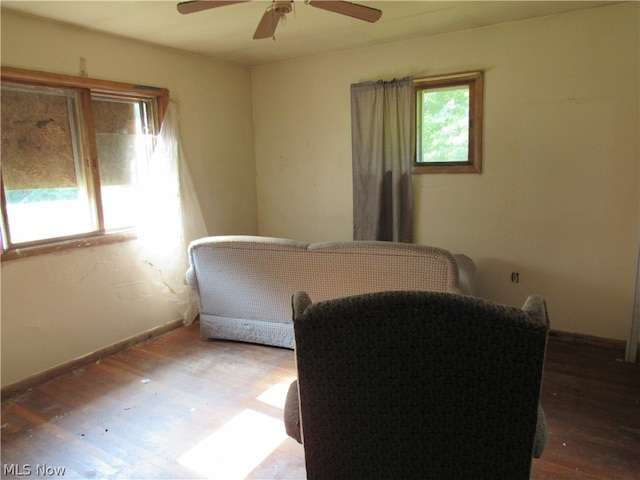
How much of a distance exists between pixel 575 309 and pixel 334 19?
271 cm

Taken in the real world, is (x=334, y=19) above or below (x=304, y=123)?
above

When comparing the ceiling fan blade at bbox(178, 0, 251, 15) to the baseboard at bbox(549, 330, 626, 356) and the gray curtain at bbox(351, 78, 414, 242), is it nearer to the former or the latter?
the gray curtain at bbox(351, 78, 414, 242)

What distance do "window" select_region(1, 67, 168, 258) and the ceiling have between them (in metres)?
0.41

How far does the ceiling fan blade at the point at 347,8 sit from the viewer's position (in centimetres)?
213

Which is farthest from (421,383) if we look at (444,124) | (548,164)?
(444,124)

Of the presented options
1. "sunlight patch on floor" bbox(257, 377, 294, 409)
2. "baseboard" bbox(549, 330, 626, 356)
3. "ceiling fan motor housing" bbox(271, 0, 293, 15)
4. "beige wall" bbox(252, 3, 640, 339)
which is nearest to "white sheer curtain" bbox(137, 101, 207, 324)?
"sunlight patch on floor" bbox(257, 377, 294, 409)

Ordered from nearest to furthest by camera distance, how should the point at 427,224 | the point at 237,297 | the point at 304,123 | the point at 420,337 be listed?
the point at 420,337 < the point at 237,297 < the point at 427,224 < the point at 304,123

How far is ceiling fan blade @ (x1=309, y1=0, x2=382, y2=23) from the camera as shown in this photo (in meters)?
2.13

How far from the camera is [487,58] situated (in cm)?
329

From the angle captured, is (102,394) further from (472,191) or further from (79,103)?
(472,191)

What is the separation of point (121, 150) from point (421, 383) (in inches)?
121

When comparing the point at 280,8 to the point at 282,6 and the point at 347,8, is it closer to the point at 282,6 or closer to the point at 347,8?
the point at 282,6

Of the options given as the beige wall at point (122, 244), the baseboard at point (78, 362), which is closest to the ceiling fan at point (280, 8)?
the beige wall at point (122, 244)

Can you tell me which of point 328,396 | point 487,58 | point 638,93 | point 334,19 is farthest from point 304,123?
point 328,396
